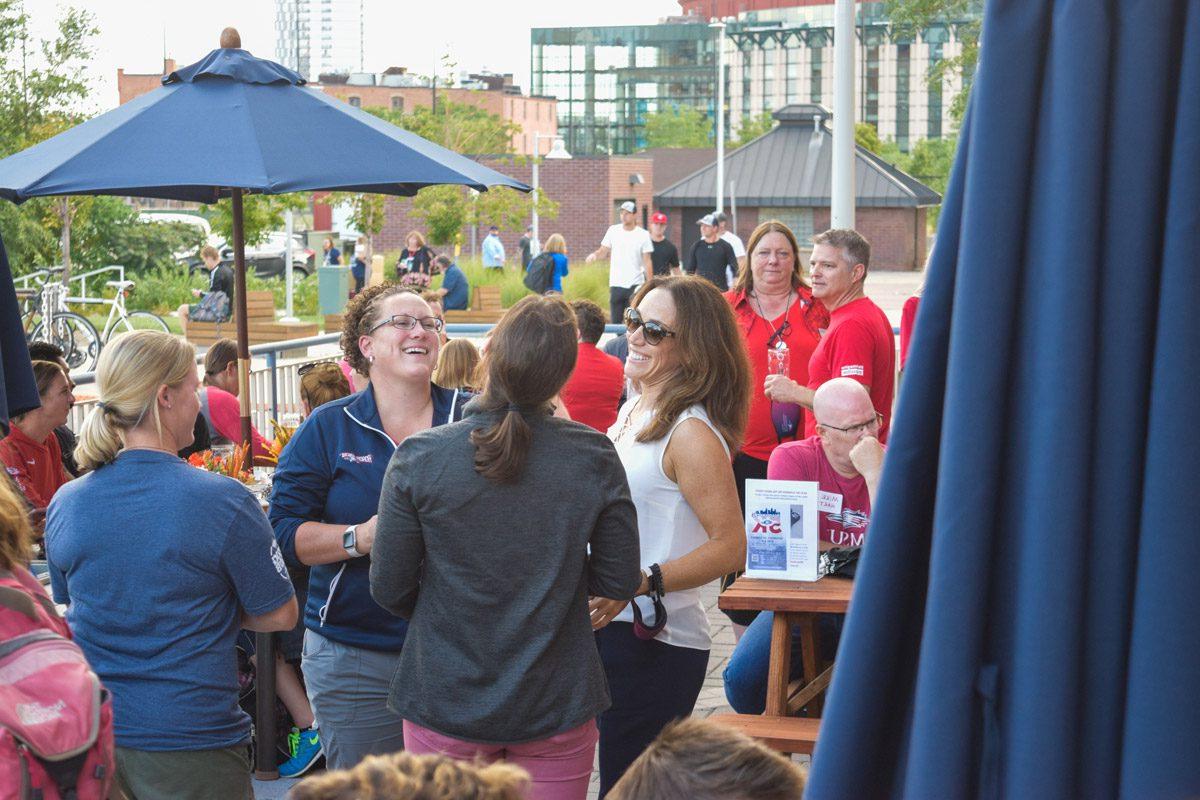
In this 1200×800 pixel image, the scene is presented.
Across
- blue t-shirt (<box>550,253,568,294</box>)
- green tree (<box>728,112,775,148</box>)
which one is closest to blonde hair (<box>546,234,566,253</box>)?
blue t-shirt (<box>550,253,568,294</box>)

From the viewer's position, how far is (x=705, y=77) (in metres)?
165

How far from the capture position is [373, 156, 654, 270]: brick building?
60500 mm

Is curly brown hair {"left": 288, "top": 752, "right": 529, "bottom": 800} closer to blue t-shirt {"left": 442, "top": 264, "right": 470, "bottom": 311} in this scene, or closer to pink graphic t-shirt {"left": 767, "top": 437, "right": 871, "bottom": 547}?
pink graphic t-shirt {"left": 767, "top": 437, "right": 871, "bottom": 547}

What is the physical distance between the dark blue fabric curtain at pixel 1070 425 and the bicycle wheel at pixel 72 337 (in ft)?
55.7

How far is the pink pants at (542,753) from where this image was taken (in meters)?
3.34

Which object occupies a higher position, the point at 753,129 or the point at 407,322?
the point at 753,129

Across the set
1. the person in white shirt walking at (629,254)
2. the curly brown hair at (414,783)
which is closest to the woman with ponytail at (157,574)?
the curly brown hair at (414,783)

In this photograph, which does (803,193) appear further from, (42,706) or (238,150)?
(42,706)

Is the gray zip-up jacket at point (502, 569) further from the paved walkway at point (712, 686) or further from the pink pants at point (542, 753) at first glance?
the paved walkway at point (712, 686)

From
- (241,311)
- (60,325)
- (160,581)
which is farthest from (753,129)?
(160,581)

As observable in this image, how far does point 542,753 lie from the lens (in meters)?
3.36

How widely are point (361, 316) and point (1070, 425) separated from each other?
9.91ft

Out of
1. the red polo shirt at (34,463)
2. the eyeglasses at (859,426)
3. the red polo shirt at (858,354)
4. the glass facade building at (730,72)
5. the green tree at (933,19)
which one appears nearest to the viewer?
the eyeglasses at (859,426)

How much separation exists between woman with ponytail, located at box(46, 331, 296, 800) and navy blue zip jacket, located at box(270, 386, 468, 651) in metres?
0.32
